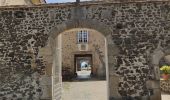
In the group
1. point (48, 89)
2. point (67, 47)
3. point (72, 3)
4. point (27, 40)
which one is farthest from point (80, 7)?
point (67, 47)

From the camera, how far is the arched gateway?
358 inches

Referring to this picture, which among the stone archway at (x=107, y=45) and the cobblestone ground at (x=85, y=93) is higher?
the stone archway at (x=107, y=45)

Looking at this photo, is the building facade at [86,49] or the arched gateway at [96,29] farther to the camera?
the building facade at [86,49]

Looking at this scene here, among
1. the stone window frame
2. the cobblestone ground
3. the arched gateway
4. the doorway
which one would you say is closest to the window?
the stone window frame

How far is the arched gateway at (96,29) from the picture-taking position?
358 inches

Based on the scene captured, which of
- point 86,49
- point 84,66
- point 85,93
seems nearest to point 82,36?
point 86,49

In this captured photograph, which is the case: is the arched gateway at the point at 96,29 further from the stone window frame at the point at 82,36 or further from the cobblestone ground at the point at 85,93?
the stone window frame at the point at 82,36

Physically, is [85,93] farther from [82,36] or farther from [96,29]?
[82,36]

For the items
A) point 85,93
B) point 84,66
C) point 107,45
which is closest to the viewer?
point 107,45

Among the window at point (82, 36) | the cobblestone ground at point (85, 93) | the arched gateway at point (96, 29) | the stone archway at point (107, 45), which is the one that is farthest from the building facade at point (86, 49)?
the stone archway at point (107, 45)

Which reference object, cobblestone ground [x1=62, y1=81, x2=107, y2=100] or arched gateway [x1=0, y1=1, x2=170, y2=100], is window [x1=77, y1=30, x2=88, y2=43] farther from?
arched gateway [x1=0, y1=1, x2=170, y2=100]

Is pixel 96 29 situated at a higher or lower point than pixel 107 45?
higher

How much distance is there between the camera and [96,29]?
370 inches

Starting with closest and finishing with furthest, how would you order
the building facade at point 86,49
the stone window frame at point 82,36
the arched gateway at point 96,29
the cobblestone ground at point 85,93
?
the arched gateway at point 96,29 → the cobblestone ground at point 85,93 → the building facade at point 86,49 → the stone window frame at point 82,36
